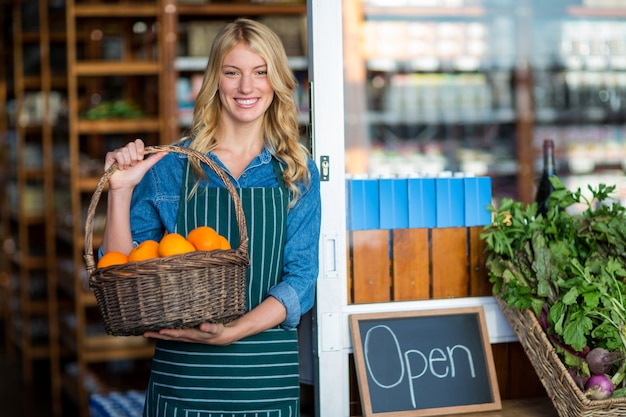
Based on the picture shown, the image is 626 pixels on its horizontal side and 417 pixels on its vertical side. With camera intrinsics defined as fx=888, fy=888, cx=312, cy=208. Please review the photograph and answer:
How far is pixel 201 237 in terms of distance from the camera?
6.53 feet

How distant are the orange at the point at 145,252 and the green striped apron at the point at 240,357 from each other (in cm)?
26

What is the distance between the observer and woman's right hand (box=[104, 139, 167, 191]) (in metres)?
2.12

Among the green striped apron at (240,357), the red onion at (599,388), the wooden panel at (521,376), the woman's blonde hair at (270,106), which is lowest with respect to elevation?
the wooden panel at (521,376)

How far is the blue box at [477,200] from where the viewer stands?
108 inches

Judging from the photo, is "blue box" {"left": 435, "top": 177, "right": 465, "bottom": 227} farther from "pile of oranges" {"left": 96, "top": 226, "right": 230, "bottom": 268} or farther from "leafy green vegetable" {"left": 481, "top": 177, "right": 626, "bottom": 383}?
"pile of oranges" {"left": 96, "top": 226, "right": 230, "bottom": 268}

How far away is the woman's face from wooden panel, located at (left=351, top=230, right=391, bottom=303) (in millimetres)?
594

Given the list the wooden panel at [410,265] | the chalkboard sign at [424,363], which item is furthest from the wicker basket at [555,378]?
the wooden panel at [410,265]

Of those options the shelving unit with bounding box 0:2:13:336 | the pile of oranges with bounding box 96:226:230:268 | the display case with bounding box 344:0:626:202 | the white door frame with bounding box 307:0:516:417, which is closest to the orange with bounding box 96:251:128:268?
the pile of oranges with bounding box 96:226:230:268

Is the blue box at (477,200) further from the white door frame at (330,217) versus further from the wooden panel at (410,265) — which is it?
the white door frame at (330,217)

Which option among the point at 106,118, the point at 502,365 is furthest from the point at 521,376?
the point at 106,118

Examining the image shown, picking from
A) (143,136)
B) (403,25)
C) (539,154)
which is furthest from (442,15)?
(143,136)

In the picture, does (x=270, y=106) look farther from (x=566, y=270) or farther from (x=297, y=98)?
(x=297, y=98)

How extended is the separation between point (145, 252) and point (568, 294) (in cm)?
112

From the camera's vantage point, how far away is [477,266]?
275 cm
